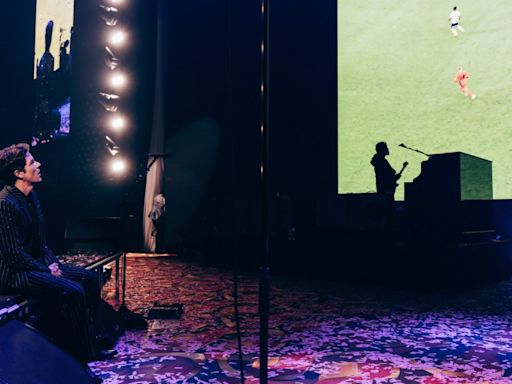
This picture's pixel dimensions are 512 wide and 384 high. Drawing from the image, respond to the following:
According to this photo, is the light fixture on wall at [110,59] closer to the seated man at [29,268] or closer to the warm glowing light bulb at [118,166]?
the warm glowing light bulb at [118,166]

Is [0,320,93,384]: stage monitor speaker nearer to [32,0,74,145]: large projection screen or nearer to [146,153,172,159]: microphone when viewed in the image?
[146,153,172,159]: microphone

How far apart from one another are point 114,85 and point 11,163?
658 cm

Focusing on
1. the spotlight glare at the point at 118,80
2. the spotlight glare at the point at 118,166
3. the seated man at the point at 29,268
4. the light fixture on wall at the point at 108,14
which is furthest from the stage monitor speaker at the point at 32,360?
the light fixture on wall at the point at 108,14

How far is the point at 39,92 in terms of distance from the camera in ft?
28.0

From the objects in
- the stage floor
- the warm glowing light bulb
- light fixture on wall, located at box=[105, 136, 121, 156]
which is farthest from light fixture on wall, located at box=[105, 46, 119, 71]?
the stage floor

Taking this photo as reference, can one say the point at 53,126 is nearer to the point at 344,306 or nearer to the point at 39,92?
the point at 39,92

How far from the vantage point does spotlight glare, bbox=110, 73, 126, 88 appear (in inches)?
342

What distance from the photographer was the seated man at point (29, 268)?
2.30 meters

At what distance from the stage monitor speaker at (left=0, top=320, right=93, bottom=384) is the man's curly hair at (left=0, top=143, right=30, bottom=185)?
87cm

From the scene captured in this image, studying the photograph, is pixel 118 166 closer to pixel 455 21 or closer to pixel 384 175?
pixel 384 175

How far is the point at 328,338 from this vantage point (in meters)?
3.16

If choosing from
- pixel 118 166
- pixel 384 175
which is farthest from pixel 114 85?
pixel 384 175

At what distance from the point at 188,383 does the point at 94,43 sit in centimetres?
772

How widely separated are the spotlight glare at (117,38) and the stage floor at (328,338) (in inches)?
209
